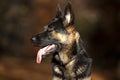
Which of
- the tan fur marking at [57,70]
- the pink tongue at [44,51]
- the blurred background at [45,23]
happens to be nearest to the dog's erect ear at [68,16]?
the pink tongue at [44,51]

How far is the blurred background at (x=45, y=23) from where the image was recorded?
1522cm

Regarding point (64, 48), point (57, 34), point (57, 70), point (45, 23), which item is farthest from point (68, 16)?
point (45, 23)

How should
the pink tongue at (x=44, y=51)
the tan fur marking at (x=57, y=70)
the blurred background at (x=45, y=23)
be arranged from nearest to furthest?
the pink tongue at (x=44, y=51) → the tan fur marking at (x=57, y=70) → the blurred background at (x=45, y=23)

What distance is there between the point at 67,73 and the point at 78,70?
0.51 ft

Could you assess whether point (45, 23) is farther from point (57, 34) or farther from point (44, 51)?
point (44, 51)

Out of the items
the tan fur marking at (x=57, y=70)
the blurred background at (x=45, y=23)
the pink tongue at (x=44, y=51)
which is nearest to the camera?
the pink tongue at (x=44, y=51)

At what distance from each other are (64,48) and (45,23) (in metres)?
7.96

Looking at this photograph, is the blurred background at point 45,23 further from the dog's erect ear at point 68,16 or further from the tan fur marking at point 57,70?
the dog's erect ear at point 68,16

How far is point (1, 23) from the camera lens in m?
16.0

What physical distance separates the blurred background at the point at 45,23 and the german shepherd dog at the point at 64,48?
23.5ft

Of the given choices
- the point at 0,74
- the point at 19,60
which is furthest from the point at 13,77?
the point at 19,60

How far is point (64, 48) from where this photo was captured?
24.5 feet

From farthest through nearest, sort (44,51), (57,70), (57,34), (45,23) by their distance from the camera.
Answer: (45,23)
(57,70)
(57,34)
(44,51)

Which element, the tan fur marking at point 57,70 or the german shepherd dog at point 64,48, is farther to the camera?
the tan fur marking at point 57,70
